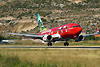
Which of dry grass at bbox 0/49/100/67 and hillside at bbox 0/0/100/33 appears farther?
hillside at bbox 0/0/100/33

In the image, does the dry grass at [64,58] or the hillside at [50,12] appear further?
the hillside at [50,12]

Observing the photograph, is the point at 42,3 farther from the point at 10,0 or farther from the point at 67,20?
the point at 67,20

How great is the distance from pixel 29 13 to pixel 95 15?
43.7 meters

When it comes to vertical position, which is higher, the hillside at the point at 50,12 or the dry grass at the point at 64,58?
the hillside at the point at 50,12

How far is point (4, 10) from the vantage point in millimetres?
168375

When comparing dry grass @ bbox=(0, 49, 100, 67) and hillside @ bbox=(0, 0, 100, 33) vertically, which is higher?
hillside @ bbox=(0, 0, 100, 33)

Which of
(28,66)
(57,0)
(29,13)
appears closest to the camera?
(28,66)

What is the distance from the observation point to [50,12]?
150 meters

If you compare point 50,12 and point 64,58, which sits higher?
point 50,12

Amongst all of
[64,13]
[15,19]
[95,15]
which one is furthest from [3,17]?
[95,15]

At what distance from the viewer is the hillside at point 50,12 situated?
123 m

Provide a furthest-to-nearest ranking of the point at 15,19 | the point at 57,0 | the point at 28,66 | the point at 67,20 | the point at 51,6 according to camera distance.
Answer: the point at 57,0 → the point at 51,6 → the point at 15,19 → the point at 67,20 → the point at 28,66

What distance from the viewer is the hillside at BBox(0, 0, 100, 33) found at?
12319 centimetres

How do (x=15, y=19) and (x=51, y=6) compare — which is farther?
(x=51, y=6)
